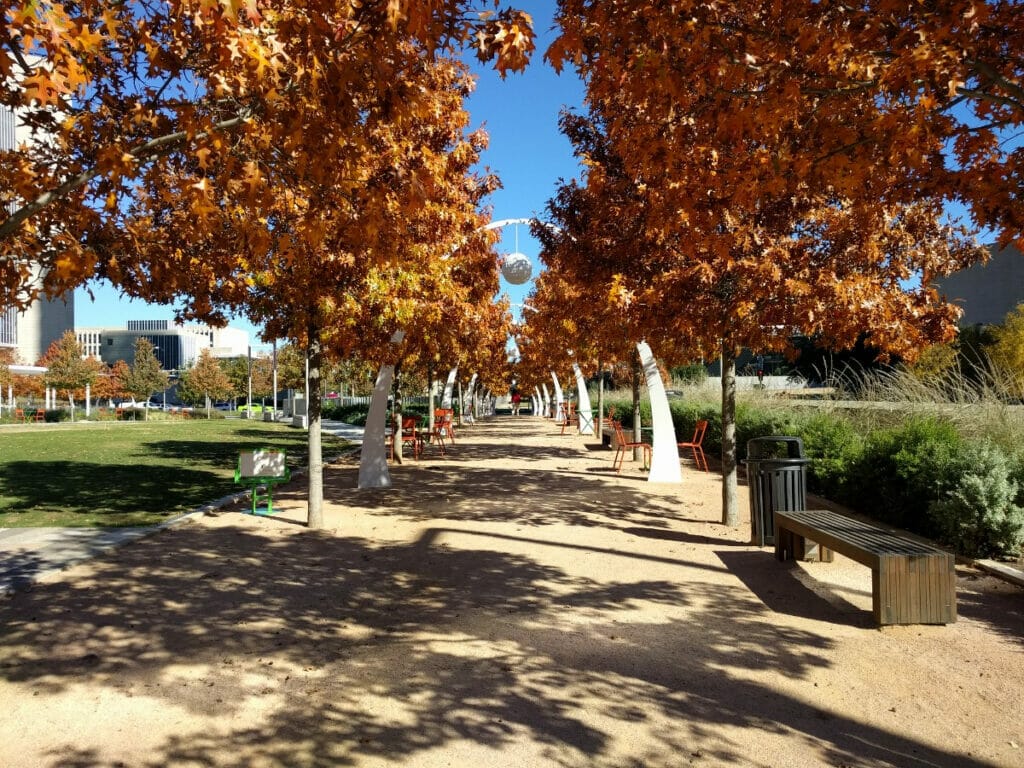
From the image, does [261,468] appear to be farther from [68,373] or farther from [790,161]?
[68,373]

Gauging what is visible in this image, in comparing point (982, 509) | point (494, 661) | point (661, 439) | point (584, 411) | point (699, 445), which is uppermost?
point (584, 411)

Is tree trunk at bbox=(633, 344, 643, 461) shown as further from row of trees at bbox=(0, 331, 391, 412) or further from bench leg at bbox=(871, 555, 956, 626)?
row of trees at bbox=(0, 331, 391, 412)

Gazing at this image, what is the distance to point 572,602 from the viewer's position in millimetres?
5879

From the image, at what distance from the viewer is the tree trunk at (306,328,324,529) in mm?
9188

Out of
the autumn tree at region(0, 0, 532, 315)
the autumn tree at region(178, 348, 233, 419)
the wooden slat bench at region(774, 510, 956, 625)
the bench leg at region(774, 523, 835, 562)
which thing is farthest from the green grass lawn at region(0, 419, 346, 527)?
the autumn tree at region(178, 348, 233, 419)

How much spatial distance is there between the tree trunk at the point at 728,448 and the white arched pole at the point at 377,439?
535 centimetres

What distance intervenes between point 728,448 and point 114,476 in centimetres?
1227

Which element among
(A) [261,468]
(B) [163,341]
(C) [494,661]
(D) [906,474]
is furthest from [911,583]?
(B) [163,341]

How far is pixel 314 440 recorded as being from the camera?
31.0 feet

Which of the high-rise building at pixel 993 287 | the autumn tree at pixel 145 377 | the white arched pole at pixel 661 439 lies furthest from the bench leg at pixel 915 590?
the autumn tree at pixel 145 377

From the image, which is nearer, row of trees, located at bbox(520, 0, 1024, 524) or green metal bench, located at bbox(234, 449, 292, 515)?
row of trees, located at bbox(520, 0, 1024, 524)

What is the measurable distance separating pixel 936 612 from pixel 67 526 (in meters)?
9.52

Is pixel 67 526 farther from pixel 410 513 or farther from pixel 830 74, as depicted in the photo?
pixel 830 74

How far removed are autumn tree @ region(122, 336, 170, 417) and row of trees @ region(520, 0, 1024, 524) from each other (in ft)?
162
